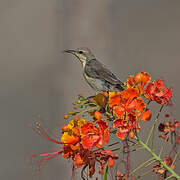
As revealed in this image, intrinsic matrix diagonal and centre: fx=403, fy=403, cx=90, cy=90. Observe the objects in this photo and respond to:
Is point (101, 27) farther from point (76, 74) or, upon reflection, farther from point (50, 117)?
point (50, 117)

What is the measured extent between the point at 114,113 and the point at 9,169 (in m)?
5.19

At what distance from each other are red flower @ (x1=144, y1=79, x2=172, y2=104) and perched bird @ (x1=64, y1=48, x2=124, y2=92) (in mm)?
1209

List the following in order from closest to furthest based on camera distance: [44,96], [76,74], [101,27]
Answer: [101,27]
[76,74]
[44,96]

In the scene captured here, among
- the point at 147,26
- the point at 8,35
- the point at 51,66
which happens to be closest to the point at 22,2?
the point at 8,35

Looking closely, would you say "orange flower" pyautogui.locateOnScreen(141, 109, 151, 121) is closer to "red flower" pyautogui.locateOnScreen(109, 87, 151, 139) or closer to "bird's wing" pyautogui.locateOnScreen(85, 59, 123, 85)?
"red flower" pyautogui.locateOnScreen(109, 87, 151, 139)

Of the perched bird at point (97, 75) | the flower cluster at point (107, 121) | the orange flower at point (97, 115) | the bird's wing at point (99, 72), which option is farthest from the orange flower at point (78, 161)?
the bird's wing at point (99, 72)

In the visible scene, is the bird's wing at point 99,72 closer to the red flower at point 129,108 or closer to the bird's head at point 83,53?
the bird's head at point 83,53

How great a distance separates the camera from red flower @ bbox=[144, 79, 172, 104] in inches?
57.6

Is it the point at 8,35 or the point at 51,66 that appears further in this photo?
the point at 8,35

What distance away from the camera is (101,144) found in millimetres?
1430

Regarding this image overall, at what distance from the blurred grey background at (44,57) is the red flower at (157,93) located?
391cm

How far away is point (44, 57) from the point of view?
795cm

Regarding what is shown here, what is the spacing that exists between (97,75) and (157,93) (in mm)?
1824

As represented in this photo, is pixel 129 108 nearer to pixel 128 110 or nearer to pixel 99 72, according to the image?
pixel 128 110
